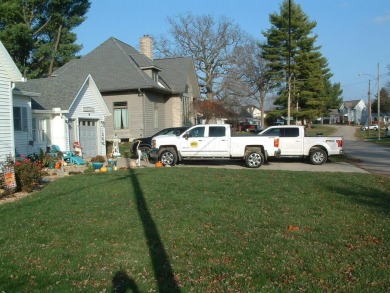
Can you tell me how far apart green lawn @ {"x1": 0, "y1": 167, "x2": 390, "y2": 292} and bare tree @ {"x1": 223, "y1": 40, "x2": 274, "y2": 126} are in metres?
43.8

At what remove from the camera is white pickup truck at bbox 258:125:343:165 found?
18.8 m

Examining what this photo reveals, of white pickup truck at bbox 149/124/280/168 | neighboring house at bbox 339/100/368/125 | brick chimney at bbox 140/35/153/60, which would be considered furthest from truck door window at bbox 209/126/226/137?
neighboring house at bbox 339/100/368/125

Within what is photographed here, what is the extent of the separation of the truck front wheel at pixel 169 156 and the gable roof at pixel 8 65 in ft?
22.3

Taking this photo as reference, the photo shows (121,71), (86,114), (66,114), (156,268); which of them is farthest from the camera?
(121,71)

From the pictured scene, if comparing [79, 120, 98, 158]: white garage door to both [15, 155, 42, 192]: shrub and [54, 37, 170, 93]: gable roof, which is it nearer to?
[54, 37, 170, 93]: gable roof

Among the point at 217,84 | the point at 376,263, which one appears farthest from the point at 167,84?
the point at 376,263

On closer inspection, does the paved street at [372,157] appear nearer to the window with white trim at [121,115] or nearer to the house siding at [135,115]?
the house siding at [135,115]

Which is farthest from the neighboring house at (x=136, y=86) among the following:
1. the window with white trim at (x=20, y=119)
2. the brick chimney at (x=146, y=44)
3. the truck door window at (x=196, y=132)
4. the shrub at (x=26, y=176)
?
the shrub at (x=26, y=176)

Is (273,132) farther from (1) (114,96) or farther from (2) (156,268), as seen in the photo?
(2) (156,268)

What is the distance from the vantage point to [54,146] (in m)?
20.6

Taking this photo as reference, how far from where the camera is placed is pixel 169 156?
18562 mm

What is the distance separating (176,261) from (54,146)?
55.5 ft

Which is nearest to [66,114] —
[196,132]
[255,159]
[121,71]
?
[196,132]

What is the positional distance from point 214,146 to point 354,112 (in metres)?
114
